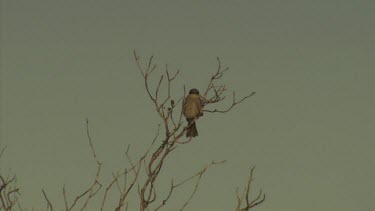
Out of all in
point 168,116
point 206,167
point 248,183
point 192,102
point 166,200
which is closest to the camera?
point 248,183

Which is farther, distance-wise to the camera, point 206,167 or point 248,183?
point 206,167

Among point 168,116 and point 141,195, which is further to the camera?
point 168,116

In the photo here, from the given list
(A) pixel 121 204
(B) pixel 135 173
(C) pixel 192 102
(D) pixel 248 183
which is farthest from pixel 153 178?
(C) pixel 192 102

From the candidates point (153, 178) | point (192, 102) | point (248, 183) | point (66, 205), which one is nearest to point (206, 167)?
point (153, 178)

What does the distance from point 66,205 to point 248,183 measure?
4.90ft

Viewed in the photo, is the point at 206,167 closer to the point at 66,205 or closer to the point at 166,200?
the point at 166,200

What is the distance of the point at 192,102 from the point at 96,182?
717 cm

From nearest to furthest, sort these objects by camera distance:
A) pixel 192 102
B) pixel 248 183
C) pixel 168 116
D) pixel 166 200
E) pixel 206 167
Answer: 1. pixel 248 183
2. pixel 166 200
3. pixel 206 167
4. pixel 168 116
5. pixel 192 102

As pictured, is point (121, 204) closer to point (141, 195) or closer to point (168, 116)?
point (141, 195)

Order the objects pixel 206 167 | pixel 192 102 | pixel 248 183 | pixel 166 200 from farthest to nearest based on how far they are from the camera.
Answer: pixel 192 102, pixel 206 167, pixel 166 200, pixel 248 183

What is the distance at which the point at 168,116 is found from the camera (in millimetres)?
6312

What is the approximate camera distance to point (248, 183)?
16.5 feet

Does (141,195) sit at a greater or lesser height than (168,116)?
lesser

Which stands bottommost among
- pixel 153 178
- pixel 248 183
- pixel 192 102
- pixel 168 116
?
pixel 248 183
